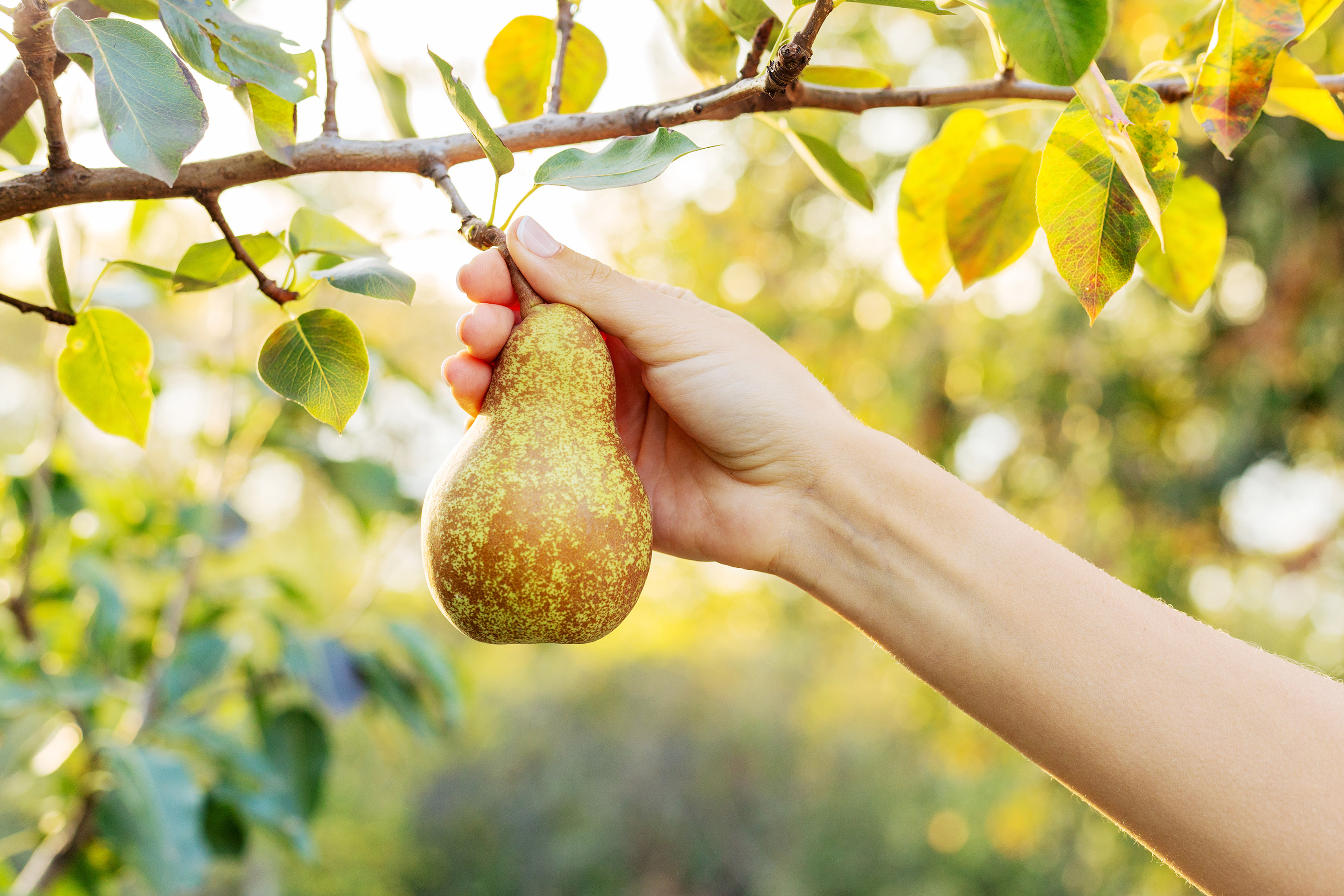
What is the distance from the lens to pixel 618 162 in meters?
0.66

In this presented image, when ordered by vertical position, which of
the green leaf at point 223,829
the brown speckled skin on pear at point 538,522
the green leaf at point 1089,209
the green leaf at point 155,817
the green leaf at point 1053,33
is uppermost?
the green leaf at point 1053,33

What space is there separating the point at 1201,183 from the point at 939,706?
340cm

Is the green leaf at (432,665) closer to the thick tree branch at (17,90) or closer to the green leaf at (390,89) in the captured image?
the green leaf at (390,89)

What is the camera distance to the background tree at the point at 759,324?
0.67 m

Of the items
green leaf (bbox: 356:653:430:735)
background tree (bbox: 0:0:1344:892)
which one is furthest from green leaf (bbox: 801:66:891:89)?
green leaf (bbox: 356:653:430:735)

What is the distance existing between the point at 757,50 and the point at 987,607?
0.58 meters

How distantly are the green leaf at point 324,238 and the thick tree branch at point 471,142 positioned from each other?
0.36 feet

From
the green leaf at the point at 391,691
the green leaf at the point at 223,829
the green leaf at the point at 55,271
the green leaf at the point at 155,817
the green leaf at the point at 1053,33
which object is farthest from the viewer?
the green leaf at the point at 391,691

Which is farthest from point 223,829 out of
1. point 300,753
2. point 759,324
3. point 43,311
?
point 759,324

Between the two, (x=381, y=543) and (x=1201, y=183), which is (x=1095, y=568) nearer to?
(x=1201, y=183)

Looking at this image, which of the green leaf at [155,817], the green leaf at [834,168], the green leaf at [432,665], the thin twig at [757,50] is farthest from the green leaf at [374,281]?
the green leaf at [432,665]

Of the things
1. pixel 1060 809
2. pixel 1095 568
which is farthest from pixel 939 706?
pixel 1095 568

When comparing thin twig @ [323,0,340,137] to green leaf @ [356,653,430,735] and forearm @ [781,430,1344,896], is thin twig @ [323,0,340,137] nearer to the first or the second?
forearm @ [781,430,1344,896]

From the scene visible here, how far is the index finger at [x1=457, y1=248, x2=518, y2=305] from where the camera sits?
0.83 metres
